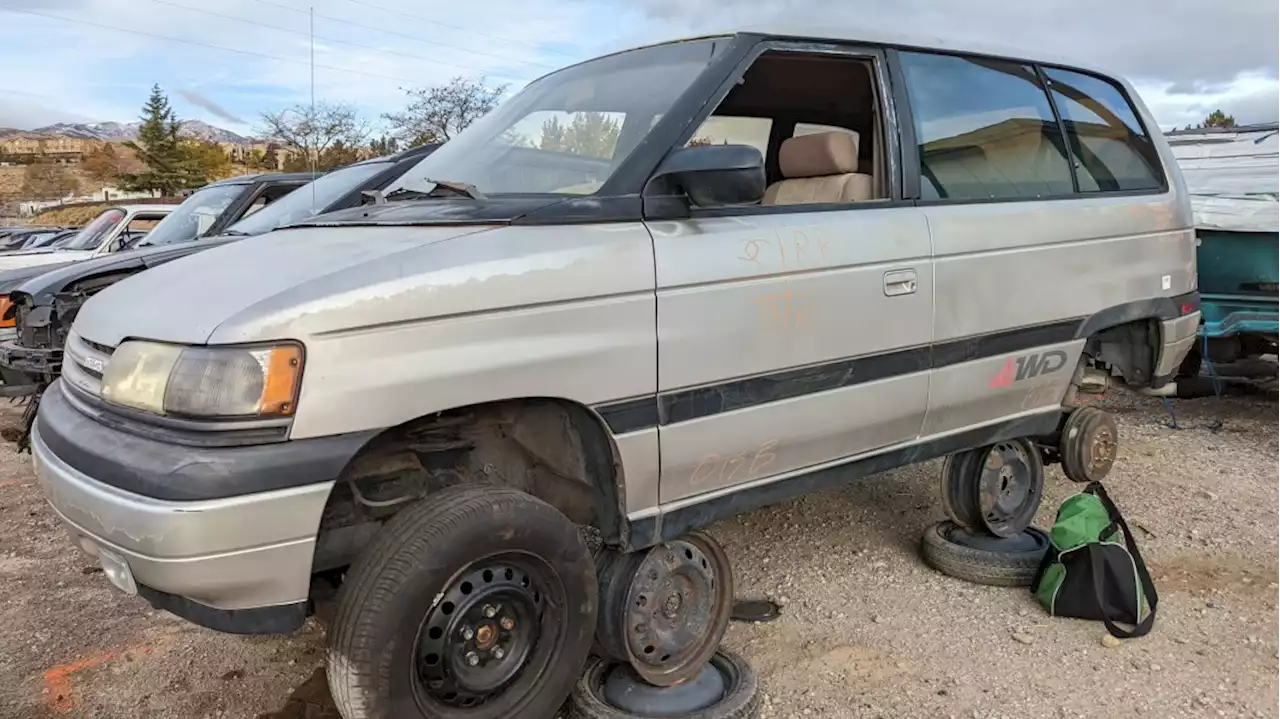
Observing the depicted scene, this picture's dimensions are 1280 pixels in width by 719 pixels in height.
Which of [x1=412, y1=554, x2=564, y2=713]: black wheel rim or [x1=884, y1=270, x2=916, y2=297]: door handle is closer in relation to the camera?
[x1=412, y1=554, x2=564, y2=713]: black wheel rim

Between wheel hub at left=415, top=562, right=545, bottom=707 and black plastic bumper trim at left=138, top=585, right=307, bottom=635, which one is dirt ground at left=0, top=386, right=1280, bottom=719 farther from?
black plastic bumper trim at left=138, top=585, right=307, bottom=635

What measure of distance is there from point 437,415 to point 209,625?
28.8 inches

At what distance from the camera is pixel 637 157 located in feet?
8.95

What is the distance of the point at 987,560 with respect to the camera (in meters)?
3.89

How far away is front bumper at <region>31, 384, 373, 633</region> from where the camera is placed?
6.59 feet

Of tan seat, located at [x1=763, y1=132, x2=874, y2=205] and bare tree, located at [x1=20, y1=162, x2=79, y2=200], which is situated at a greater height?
tan seat, located at [x1=763, y1=132, x2=874, y2=205]

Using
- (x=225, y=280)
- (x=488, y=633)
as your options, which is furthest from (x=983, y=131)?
(x=225, y=280)

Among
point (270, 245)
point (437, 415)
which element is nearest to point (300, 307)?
point (437, 415)

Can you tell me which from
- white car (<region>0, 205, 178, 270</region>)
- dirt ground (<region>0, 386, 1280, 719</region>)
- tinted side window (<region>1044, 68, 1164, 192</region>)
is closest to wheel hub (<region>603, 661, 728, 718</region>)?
Result: dirt ground (<region>0, 386, 1280, 719</region>)

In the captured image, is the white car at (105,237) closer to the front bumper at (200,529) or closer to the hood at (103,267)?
the hood at (103,267)

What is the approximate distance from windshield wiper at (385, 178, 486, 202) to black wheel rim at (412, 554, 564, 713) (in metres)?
1.14

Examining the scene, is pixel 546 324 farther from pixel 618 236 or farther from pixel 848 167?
pixel 848 167

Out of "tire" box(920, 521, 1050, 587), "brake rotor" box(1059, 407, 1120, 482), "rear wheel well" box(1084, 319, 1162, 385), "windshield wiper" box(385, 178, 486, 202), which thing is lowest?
"tire" box(920, 521, 1050, 587)

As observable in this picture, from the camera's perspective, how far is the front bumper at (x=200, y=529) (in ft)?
6.59
